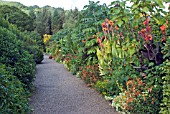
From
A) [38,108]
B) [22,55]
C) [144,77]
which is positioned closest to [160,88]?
[144,77]

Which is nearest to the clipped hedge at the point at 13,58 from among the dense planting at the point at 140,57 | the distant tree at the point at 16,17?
the dense planting at the point at 140,57

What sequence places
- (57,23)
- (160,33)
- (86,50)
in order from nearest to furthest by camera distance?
(160,33) < (86,50) < (57,23)

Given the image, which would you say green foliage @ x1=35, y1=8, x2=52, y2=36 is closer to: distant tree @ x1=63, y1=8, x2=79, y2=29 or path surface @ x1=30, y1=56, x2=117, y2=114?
distant tree @ x1=63, y1=8, x2=79, y2=29

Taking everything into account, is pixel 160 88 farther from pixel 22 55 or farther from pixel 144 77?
pixel 22 55

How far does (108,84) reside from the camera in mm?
6508

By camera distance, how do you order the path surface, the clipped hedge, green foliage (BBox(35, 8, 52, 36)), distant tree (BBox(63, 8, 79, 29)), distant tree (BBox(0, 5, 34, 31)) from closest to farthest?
the path surface < the clipped hedge < distant tree (BBox(63, 8, 79, 29)) < distant tree (BBox(0, 5, 34, 31)) < green foliage (BBox(35, 8, 52, 36))

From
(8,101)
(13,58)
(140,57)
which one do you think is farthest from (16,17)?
(8,101)

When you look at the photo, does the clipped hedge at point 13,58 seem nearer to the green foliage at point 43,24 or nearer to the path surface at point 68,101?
the path surface at point 68,101

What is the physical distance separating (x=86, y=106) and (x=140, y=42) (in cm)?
179

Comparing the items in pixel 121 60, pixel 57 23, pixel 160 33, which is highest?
pixel 57 23

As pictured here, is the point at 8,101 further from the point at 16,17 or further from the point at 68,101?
the point at 16,17

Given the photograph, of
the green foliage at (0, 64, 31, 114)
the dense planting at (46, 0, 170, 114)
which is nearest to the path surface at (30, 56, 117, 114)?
the dense planting at (46, 0, 170, 114)

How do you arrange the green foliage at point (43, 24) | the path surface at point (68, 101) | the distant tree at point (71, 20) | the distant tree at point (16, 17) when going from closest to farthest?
the path surface at point (68, 101), the distant tree at point (71, 20), the distant tree at point (16, 17), the green foliage at point (43, 24)

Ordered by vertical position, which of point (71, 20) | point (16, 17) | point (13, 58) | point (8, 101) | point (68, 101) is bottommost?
point (68, 101)
